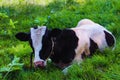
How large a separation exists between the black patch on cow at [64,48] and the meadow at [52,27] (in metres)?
0.15

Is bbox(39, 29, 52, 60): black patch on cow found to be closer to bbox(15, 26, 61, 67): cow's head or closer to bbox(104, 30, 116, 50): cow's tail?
bbox(15, 26, 61, 67): cow's head

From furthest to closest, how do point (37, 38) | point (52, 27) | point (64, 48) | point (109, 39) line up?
point (52, 27) → point (109, 39) → point (64, 48) → point (37, 38)

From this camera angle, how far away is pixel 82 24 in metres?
6.96

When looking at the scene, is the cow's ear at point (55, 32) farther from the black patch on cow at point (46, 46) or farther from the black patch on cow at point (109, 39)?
the black patch on cow at point (109, 39)

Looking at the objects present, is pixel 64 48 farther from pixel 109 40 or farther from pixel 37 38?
pixel 109 40

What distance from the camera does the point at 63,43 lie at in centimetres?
577

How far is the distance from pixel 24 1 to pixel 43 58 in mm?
4168

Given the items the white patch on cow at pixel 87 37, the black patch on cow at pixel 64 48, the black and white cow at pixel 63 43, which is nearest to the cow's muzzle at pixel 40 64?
the black and white cow at pixel 63 43

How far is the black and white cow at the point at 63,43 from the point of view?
5.39 m

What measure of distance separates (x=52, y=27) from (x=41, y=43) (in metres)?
2.56

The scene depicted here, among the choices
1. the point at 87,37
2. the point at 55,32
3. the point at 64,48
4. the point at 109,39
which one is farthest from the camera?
the point at 109,39

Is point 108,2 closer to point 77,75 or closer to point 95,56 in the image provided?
point 95,56

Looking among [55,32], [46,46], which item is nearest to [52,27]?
[55,32]

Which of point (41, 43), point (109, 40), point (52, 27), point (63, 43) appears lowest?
point (52, 27)
